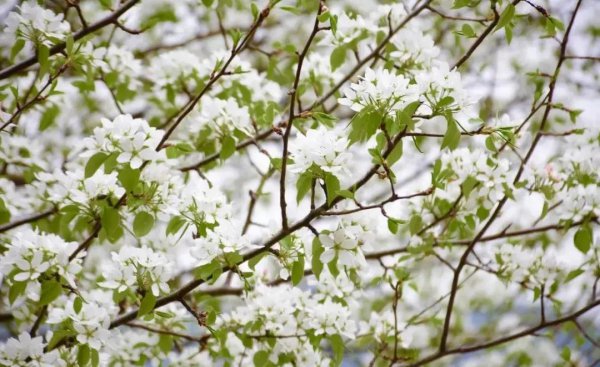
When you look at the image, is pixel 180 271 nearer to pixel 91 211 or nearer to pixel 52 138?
pixel 52 138

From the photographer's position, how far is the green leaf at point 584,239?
1.74 metres

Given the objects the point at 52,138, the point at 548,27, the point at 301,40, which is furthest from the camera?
the point at 301,40

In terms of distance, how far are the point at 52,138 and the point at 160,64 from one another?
1.54 m

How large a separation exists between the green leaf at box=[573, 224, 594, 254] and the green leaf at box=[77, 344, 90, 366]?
1386 mm

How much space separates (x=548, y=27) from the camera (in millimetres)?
1638

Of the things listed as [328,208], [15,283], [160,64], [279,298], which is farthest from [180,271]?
[328,208]

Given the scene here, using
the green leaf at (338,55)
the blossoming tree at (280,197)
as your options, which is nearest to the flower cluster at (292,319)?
the blossoming tree at (280,197)

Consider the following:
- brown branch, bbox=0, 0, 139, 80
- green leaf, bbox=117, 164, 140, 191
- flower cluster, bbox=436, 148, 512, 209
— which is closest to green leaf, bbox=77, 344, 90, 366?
green leaf, bbox=117, 164, 140, 191

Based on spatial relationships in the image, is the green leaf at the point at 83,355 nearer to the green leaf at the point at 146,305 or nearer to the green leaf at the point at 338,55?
the green leaf at the point at 146,305

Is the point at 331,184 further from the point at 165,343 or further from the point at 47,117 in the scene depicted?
the point at 47,117

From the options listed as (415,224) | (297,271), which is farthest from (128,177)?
(415,224)

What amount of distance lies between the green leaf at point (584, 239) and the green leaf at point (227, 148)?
3.45 feet

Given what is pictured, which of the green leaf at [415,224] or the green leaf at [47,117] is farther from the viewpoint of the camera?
the green leaf at [47,117]

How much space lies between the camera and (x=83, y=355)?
4.86 feet
